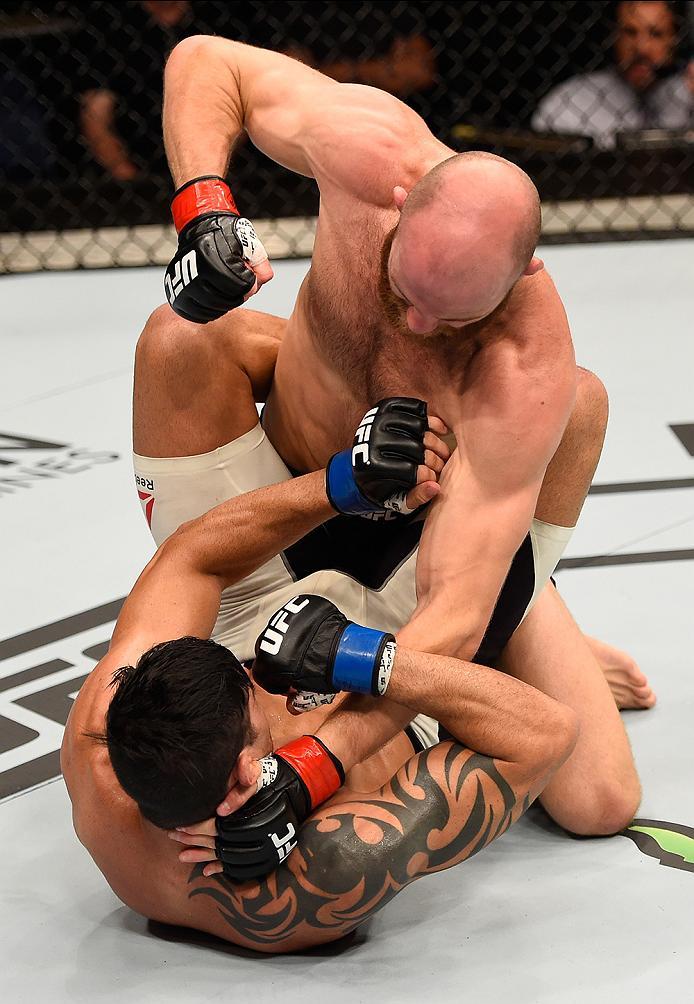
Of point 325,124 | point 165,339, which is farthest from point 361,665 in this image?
point 325,124

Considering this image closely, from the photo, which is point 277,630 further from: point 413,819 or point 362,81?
point 362,81

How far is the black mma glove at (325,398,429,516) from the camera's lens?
5.32ft

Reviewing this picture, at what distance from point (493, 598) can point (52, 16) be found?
364 centimetres

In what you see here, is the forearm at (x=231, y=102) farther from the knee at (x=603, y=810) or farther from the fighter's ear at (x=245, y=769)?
the knee at (x=603, y=810)

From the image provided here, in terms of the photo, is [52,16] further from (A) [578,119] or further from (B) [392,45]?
(A) [578,119]

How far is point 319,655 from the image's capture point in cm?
150

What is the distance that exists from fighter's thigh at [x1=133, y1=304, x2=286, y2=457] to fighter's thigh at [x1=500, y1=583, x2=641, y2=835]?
1.65ft

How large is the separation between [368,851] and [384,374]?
1.99 ft

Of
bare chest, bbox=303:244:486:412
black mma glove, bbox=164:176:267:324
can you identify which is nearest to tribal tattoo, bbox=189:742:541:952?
bare chest, bbox=303:244:486:412

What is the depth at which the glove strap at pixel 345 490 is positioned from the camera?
1671 millimetres

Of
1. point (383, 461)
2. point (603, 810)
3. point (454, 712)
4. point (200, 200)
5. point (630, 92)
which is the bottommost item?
point (603, 810)

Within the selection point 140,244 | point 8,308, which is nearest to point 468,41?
point 140,244

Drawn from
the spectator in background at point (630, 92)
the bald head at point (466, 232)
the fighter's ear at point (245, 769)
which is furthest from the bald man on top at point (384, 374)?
the spectator in background at point (630, 92)

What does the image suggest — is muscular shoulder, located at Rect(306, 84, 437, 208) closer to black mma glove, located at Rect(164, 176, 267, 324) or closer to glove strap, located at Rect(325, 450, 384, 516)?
black mma glove, located at Rect(164, 176, 267, 324)
